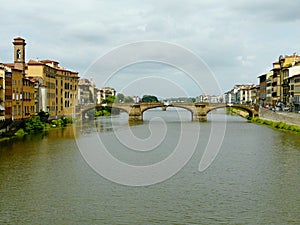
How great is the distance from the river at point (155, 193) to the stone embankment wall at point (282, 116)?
14.8 m

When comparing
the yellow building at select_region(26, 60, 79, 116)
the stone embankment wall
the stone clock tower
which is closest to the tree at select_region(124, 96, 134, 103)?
the yellow building at select_region(26, 60, 79, 116)

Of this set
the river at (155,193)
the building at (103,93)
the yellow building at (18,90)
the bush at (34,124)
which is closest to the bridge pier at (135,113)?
the yellow building at (18,90)

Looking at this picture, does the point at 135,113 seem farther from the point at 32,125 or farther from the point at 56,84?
the point at 32,125

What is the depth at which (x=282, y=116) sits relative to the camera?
42.0m

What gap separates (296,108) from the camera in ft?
162

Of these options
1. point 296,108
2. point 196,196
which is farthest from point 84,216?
point 296,108

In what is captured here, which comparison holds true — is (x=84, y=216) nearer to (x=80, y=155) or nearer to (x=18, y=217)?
(x=18, y=217)

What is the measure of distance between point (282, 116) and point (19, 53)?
81.1 ft

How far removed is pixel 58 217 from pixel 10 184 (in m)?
4.44

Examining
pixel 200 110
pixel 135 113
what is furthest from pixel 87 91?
pixel 200 110

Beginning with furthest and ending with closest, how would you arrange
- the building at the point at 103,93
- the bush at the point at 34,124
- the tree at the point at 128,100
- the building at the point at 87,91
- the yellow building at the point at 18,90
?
the tree at the point at 128,100 → the building at the point at 103,93 → the building at the point at 87,91 → the bush at the point at 34,124 → the yellow building at the point at 18,90

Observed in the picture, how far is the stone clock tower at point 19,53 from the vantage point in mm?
40438

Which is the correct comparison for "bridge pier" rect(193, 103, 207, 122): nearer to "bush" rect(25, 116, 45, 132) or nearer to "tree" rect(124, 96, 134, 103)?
"bush" rect(25, 116, 45, 132)

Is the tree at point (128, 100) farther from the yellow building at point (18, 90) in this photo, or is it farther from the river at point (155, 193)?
the river at point (155, 193)
